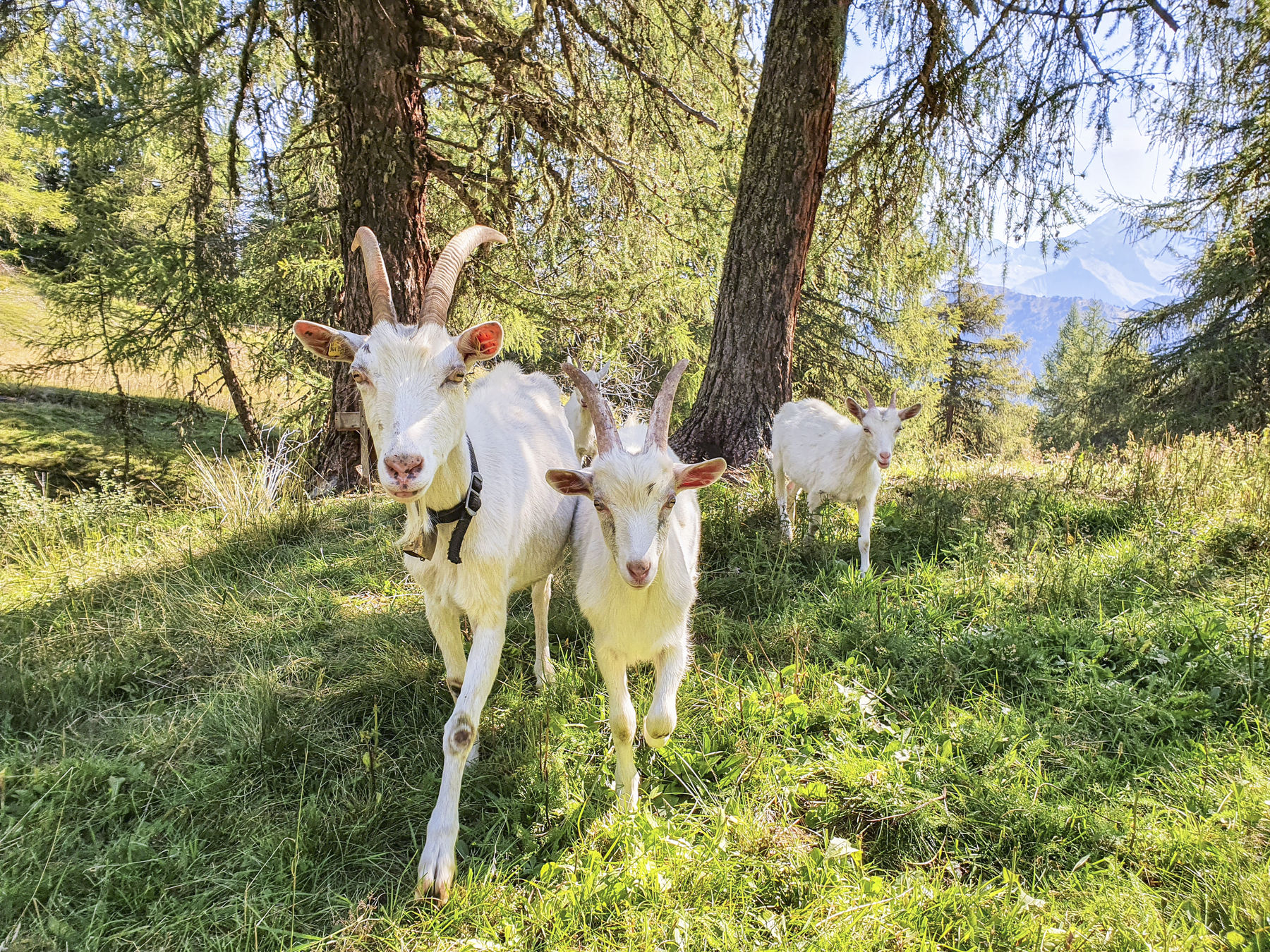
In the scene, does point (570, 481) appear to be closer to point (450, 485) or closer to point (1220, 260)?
point (450, 485)

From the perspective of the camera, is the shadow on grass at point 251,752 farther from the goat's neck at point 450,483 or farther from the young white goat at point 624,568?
the goat's neck at point 450,483

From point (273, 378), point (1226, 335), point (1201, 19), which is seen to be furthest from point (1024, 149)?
point (1226, 335)

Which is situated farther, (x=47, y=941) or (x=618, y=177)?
(x=618, y=177)

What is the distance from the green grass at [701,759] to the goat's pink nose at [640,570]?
37.3 inches

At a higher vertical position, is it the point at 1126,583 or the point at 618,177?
the point at 618,177

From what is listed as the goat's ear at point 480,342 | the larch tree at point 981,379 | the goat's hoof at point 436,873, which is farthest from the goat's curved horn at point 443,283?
the larch tree at point 981,379

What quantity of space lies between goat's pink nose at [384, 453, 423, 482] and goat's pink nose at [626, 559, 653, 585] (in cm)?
87

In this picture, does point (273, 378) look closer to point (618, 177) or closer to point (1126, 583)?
point (618, 177)

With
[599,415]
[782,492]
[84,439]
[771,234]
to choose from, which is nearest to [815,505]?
[782,492]

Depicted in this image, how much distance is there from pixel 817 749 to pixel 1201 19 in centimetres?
650

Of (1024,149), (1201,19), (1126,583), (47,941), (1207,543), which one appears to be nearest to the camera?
(47,941)

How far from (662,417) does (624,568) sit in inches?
28.9

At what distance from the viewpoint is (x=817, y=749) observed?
2.77 metres

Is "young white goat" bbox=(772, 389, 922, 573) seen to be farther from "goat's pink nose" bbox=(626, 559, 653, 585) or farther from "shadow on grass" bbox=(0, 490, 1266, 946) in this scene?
"goat's pink nose" bbox=(626, 559, 653, 585)
